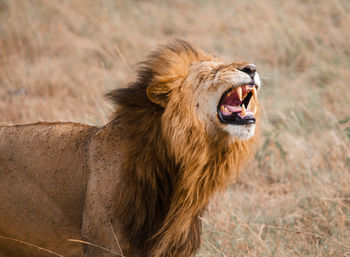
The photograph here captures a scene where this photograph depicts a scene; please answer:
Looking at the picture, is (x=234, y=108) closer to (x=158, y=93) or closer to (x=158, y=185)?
(x=158, y=93)

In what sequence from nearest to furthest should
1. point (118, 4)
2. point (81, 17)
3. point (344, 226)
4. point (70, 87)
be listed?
point (344, 226), point (70, 87), point (81, 17), point (118, 4)

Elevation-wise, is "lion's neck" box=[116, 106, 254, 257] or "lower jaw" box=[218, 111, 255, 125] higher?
"lower jaw" box=[218, 111, 255, 125]

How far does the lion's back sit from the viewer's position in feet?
7.98

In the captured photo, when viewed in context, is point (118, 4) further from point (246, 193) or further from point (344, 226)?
point (344, 226)

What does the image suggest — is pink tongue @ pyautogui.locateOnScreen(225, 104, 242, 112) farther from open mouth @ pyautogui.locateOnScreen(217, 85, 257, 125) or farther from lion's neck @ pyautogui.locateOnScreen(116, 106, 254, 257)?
lion's neck @ pyautogui.locateOnScreen(116, 106, 254, 257)

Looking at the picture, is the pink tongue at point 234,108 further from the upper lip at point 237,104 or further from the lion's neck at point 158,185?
the lion's neck at point 158,185

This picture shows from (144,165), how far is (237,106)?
0.53m

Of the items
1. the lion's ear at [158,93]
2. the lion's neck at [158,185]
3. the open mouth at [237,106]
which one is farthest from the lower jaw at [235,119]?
the lion's ear at [158,93]

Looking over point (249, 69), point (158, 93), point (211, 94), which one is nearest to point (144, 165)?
point (158, 93)

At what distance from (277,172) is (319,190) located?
0.78 metres

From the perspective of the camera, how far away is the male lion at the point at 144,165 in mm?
2299

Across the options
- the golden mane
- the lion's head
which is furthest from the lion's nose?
the golden mane

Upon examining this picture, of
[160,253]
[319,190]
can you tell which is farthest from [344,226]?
[160,253]

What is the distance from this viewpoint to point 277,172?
4555 millimetres
